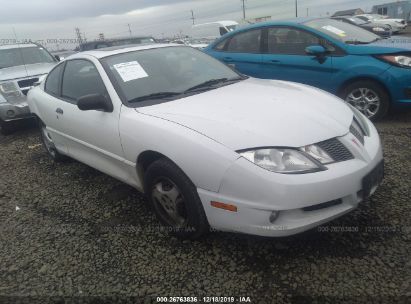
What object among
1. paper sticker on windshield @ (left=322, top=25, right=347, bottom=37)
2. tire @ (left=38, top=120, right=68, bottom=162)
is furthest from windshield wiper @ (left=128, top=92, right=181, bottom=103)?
paper sticker on windshield @ (left=322, top=25, right=347, bottom=37)

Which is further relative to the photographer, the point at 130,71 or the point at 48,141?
the point at 48,141

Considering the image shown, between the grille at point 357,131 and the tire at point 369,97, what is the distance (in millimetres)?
2300

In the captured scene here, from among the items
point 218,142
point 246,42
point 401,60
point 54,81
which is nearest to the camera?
point 218,142

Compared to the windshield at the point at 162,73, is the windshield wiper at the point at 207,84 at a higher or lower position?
lower

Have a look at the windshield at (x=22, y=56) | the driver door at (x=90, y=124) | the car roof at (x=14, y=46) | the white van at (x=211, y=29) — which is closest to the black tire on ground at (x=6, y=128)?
the windshield at (x=22, y=56)

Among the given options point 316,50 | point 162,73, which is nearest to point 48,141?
point 162,73

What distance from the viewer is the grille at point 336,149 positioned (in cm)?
222

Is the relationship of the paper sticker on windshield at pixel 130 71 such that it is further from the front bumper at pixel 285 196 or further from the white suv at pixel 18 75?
the white suv at pixel 18 75

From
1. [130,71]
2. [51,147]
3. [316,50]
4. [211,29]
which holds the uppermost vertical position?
[130,71]

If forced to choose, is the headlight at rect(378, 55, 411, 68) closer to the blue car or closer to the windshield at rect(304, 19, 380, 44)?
the blue car

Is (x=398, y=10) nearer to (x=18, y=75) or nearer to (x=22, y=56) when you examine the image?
(x=22, y=56)

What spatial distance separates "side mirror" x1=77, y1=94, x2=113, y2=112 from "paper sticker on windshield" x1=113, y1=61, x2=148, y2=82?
10.7 inches

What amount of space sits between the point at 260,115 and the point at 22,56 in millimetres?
6713

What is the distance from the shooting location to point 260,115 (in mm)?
2443
